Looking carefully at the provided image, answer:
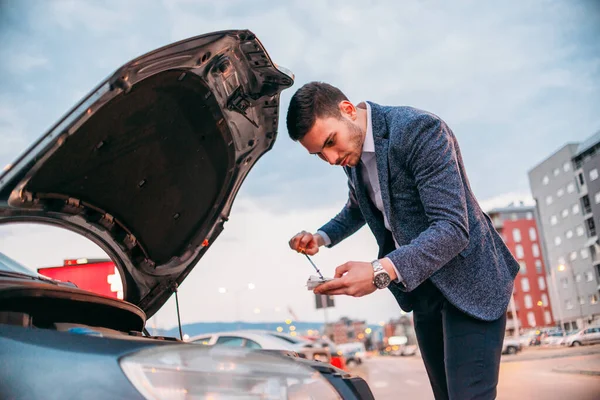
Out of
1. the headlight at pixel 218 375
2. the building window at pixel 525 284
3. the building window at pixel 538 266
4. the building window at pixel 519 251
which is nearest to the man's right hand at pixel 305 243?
the headlight at pixel 218 375

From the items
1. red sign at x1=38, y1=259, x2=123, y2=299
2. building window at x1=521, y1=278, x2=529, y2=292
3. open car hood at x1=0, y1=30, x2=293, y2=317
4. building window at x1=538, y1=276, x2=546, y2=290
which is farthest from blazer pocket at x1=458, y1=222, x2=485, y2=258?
building window at x1=538, y1=276, x2=546, y2=290

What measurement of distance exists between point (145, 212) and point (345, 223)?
102 centimetres

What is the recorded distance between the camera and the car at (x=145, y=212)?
1.29 metres

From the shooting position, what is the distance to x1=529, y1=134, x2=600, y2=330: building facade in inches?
2347

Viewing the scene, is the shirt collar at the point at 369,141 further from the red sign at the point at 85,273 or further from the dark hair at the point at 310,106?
the red sign at the point at 85,273

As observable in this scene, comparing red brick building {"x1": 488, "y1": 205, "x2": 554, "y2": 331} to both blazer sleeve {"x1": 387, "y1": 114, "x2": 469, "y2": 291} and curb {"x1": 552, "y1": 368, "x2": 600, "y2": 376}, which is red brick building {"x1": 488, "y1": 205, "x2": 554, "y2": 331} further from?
blazer sleeve {"x1": 387, "y1": 114, "x2": 469, "y2": 291}

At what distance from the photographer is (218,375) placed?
52.6 inches

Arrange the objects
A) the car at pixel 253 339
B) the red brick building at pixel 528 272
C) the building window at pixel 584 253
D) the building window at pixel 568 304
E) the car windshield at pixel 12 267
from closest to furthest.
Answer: the car windshield at pixel 12 267, the car at pixel 253 339, the building window at pixel 584 253, the building window at pixel 568 304, the red brick building at pixel 528 272

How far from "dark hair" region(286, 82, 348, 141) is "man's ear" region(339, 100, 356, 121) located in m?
0.01

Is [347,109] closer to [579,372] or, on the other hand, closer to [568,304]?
[579,372]

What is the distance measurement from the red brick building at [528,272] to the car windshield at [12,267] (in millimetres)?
88903

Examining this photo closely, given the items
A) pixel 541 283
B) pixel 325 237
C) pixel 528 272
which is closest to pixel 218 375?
pixel 325 237

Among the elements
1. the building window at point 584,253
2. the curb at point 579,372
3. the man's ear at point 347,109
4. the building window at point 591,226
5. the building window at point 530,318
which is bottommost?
the building window at point 530,318

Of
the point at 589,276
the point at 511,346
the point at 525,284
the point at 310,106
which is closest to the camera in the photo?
the point at 310,106
